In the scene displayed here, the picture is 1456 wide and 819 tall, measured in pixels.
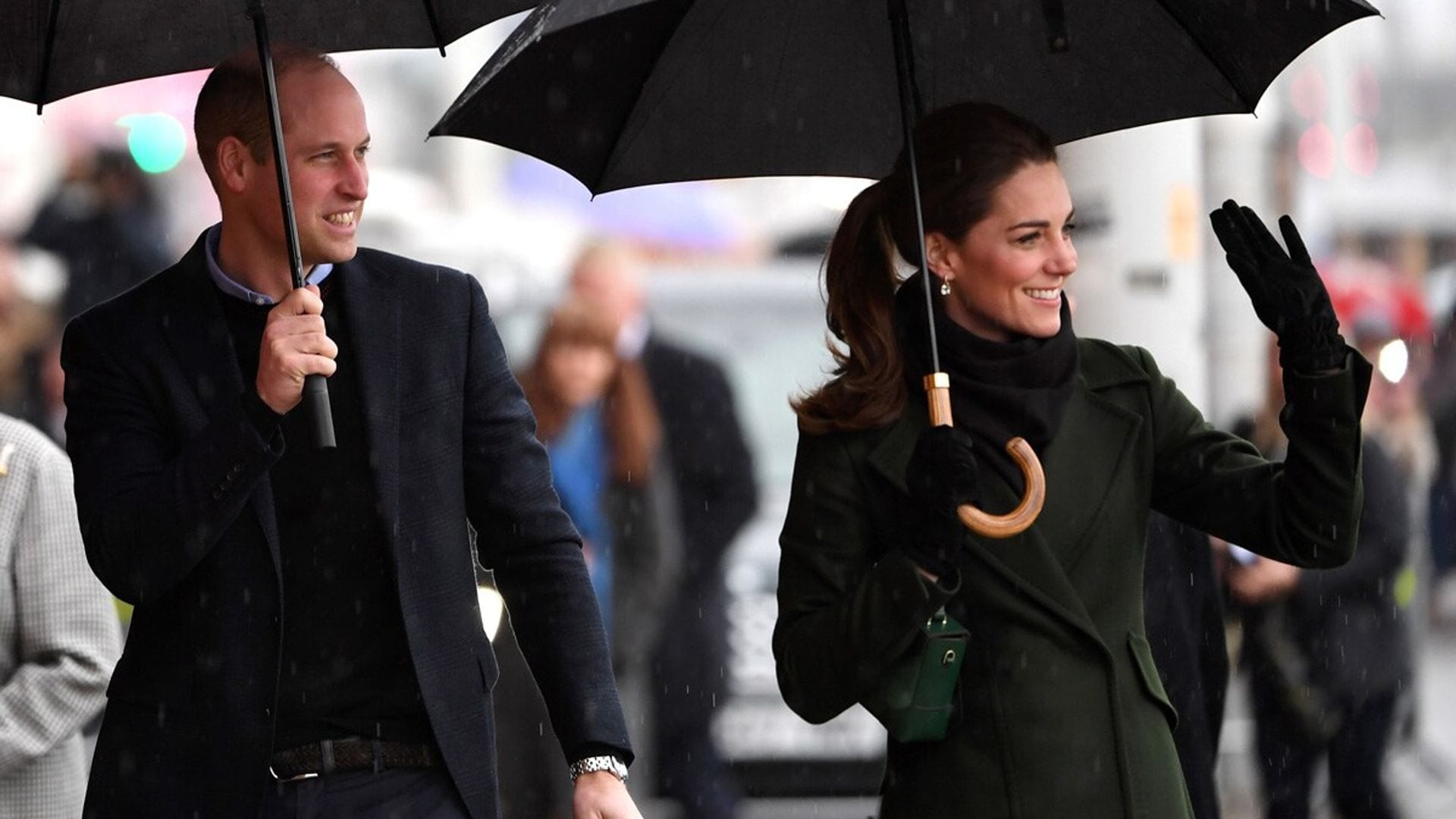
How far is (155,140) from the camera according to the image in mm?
15414

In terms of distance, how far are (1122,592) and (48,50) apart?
2243mm

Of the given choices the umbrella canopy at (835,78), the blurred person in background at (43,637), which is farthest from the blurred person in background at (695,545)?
the umbrella canopy at (835,78)

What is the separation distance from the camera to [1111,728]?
14.6 feet

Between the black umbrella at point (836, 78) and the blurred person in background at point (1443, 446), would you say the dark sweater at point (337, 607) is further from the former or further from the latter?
the blurred person in background at point (1443, 446)

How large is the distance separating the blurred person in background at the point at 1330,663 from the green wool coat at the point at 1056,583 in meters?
4.39

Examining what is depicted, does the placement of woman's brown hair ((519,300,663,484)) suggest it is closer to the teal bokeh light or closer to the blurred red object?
the blurred red object

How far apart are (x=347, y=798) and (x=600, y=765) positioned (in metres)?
0.46

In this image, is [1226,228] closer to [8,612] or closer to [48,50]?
[48,50]

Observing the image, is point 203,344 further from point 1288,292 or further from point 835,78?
point 1288,292

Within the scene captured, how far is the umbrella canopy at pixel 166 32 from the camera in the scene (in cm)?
503

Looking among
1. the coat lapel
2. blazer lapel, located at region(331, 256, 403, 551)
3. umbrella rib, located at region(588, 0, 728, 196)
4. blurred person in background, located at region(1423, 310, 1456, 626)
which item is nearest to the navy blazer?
blazer lapel, located at region(331, 256, 403, 551)

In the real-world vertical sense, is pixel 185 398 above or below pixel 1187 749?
above

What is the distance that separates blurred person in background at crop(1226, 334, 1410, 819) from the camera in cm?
891

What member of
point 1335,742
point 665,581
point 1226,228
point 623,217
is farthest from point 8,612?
point 623,217
